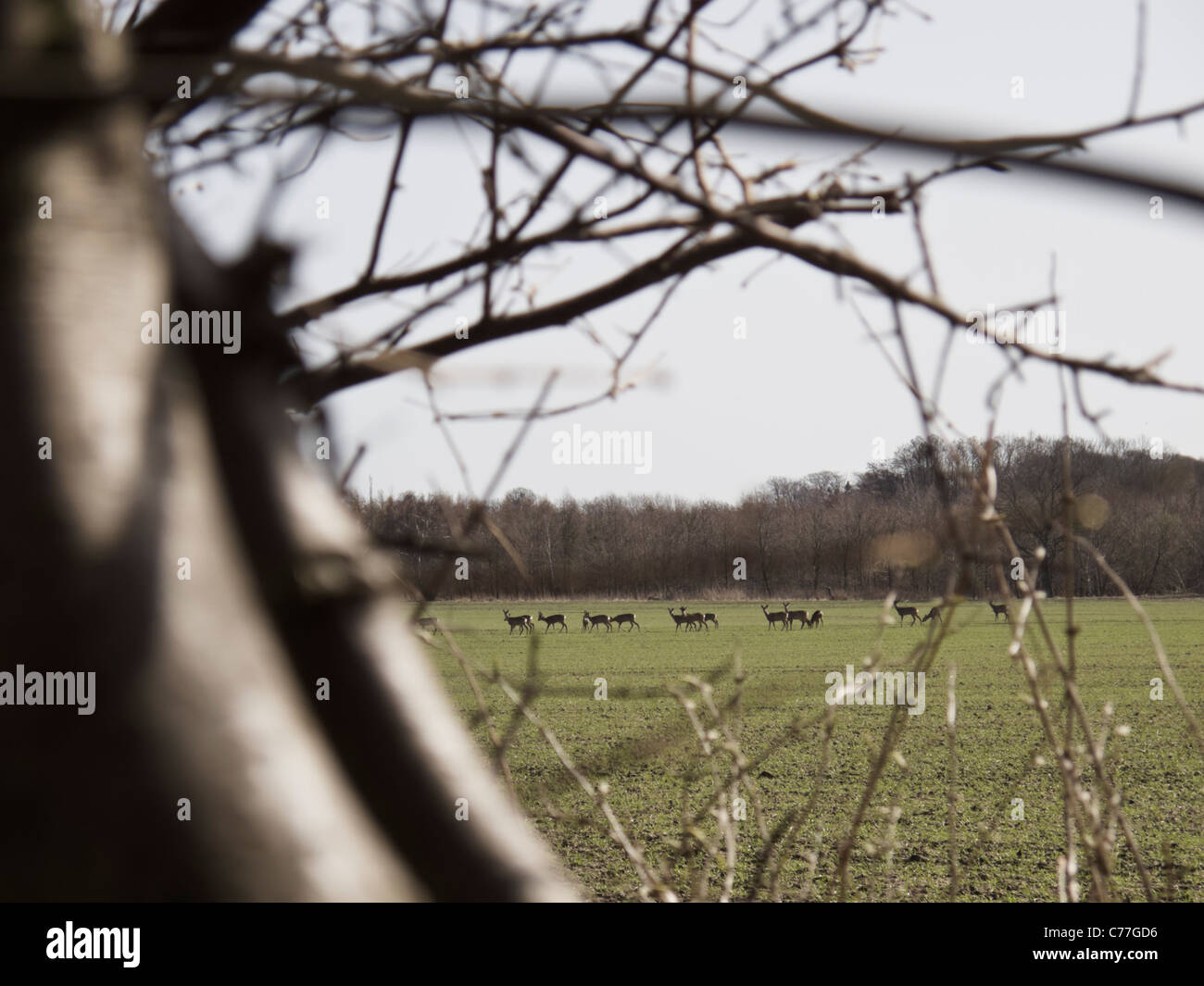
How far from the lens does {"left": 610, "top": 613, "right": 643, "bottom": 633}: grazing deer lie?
48.8 metres

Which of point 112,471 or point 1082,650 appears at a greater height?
point 112,471

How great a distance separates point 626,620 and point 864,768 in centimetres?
3741

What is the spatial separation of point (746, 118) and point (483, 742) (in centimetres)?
1622

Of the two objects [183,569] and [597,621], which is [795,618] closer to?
[597,621]

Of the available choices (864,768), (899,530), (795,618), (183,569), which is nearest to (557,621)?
(795,618)

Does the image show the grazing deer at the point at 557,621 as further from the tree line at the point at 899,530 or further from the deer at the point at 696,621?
the tree line at the point at 899,530

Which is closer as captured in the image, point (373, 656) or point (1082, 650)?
point (373, 656)

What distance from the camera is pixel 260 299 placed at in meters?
0.65

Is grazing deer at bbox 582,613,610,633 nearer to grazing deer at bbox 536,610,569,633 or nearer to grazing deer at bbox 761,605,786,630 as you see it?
grazing deer at bbox 536,610,569,633

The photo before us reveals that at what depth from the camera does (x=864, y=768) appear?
14.0 metres

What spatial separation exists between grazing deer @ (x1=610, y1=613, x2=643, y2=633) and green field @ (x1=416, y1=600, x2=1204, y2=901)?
18.8 m
